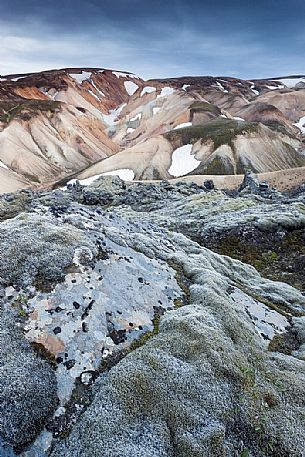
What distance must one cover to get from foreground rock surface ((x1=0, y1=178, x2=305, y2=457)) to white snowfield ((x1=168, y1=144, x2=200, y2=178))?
5340 inches

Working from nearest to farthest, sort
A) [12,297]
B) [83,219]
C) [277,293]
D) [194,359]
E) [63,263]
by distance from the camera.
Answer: [194,359], [12,297], [63,263], [83,219], [277,293]

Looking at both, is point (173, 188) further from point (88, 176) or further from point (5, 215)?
point (88, 176)

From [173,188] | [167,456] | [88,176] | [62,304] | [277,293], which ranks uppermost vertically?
[62,304]

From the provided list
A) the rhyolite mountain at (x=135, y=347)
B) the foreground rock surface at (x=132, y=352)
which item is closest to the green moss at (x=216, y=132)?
the rhyolite mountain at (x=135, y=347)

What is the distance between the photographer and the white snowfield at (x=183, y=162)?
154 metres

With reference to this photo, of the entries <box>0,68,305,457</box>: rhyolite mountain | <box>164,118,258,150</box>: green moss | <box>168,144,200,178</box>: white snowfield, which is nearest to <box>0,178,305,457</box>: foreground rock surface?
<box>0,68,305,457</box>: rhyolite mountain

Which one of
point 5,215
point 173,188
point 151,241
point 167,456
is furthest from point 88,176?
point 167,456

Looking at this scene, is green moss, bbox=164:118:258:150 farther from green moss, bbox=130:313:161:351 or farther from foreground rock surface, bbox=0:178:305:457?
green moss, bbox=130:313:161:351

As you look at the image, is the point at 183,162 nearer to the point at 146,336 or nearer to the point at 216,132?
the point at 216,132

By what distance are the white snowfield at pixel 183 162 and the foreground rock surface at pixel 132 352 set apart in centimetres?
13562

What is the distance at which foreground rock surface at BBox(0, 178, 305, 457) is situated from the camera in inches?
378

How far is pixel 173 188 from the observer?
2781 inches

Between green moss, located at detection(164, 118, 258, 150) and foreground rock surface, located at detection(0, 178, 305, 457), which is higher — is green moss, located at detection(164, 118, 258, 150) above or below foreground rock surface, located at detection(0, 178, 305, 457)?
below

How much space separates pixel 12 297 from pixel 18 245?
2730mm
